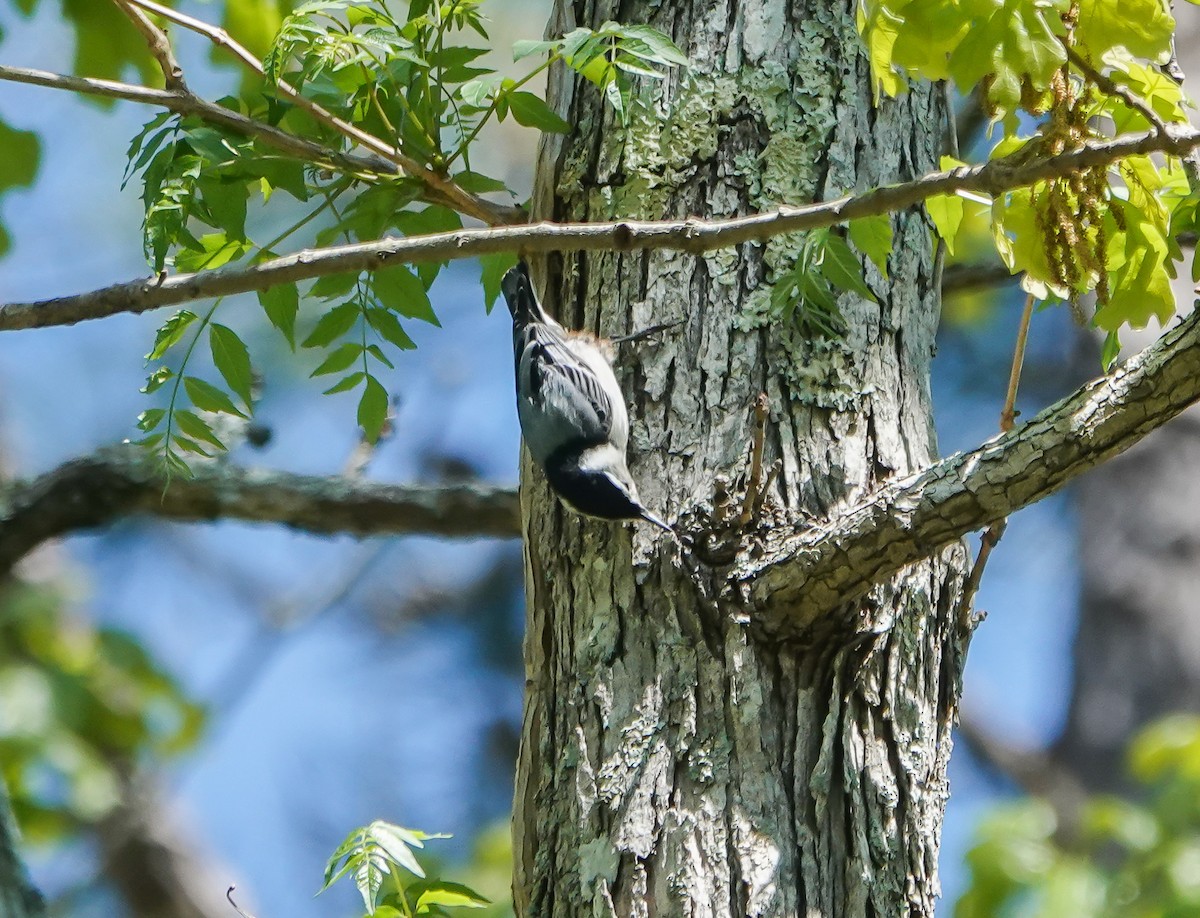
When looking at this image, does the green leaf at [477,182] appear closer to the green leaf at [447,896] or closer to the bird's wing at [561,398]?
the bird's wing at [561,398]

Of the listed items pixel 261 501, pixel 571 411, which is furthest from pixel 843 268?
pixel 261 501

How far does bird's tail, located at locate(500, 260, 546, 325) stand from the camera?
282 centimetres

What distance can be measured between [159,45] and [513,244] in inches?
34.9

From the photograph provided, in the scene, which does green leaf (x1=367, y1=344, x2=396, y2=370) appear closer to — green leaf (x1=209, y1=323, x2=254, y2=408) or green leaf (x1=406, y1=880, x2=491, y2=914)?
green leaf (x1=209, y1=323, x2=254, y2=408)

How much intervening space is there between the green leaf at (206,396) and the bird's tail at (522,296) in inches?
27.6

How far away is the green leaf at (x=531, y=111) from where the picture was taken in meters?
2.25

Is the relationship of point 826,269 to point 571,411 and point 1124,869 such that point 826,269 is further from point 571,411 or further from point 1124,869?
point 1124,869

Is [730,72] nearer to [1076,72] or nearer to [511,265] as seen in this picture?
[511,265]

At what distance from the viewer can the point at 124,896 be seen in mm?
5391

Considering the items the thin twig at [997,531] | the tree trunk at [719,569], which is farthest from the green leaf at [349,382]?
the thin twig at [997,531]

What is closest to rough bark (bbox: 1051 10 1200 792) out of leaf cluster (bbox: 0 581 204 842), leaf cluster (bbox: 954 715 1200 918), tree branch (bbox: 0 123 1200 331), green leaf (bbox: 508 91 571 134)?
leaf cluster (bbox: 954 715 1200 918)

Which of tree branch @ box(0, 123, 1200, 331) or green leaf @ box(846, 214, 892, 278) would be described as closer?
tree branch @ box(0, 123, 1200, 331)

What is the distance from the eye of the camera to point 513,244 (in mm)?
1740

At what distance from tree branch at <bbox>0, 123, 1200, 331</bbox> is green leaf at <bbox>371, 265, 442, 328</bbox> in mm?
599
